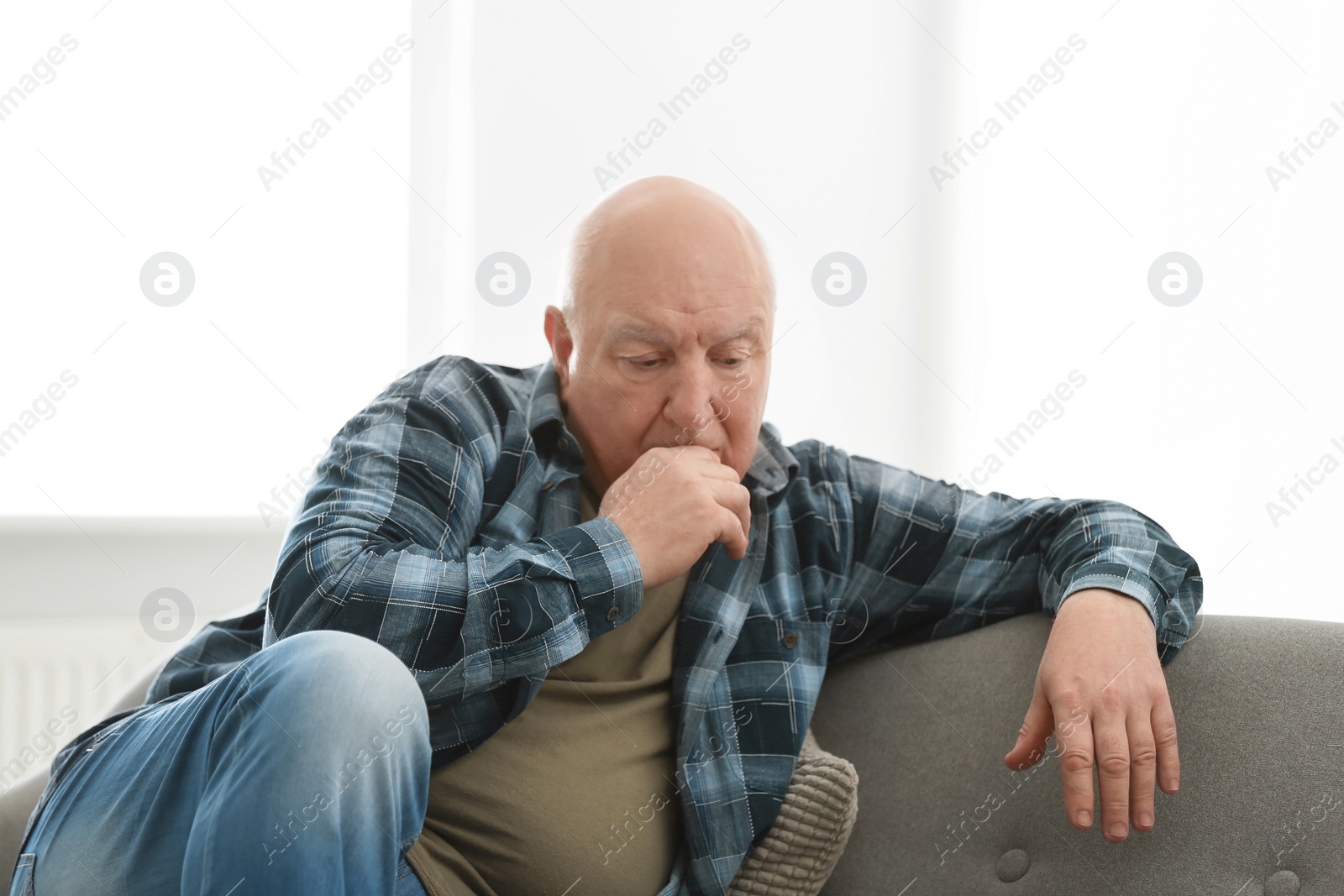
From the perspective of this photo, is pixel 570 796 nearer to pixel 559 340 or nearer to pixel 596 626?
pixel 596 626

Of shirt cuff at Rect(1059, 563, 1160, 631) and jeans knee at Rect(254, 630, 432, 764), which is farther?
shirt cuff at Rect(1059, 563, 1160, 631)

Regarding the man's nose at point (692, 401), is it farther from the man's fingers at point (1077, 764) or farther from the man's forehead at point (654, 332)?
the man's fingers at point (1077, 764)

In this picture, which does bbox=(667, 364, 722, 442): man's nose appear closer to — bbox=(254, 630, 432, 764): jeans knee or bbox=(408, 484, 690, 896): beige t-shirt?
bbox=(408, 484, 690, 896): beige t-shirt

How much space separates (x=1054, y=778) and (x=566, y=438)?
633 millimetres

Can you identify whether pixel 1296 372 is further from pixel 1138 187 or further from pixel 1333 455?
pixel 1138 187

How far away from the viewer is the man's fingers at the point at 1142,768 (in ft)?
3.14

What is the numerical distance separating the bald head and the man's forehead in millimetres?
44

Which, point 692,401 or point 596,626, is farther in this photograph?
point 692,401

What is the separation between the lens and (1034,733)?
1028 millimetres

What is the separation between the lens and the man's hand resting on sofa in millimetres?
957

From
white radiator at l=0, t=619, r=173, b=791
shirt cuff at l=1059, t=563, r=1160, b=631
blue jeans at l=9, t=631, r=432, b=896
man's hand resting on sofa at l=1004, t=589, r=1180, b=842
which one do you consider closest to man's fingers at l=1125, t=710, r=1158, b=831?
man's hand resting on sofa at l=1004, t=589, r=1180, b=842

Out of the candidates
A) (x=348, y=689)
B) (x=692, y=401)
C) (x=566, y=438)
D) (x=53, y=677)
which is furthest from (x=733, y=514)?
(x=53, y=677)

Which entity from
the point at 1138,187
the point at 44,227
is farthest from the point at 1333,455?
the point at 44,227

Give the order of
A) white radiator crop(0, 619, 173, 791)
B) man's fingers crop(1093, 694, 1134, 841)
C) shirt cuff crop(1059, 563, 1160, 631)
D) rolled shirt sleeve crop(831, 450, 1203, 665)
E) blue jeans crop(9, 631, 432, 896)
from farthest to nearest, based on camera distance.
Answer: white radiator crop(0, 619, 173, 791) → rolled shirt sleeve crop(831, 450, 1203, 665) → shirt cuff crop(1059, 563, 1160, 631) → man's fingers crop(1093, 694, 1134, 841) → blue jeans crop(9, 631, 432, 896)
